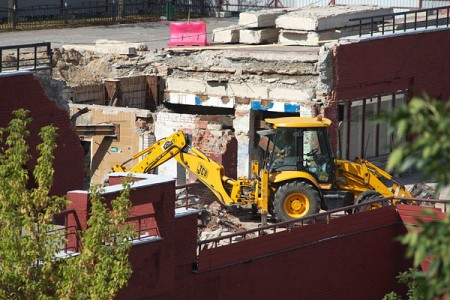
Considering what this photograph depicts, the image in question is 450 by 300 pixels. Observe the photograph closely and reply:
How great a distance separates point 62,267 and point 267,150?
34.3 feet

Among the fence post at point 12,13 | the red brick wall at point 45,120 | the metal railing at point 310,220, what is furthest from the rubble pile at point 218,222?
the fence post at point 12,13

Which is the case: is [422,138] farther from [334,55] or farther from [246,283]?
[334,55]

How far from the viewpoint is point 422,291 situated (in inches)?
363

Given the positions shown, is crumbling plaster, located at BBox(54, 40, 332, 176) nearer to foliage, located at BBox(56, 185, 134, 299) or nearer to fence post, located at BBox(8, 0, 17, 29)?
fence post, located at BBox(8, 0, 17, 29)

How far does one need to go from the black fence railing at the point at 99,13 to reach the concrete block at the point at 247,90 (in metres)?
15.2

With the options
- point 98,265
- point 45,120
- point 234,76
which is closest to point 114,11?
point 234,76

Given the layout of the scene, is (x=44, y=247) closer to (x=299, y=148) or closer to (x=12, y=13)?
(x=299, y=148)

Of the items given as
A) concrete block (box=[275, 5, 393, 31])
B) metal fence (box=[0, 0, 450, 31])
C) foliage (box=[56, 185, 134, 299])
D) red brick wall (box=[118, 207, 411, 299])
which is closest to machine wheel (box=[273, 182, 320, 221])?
red brick wall (box=[118, 207, 411, 299])

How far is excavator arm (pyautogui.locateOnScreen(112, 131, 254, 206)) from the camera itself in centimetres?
2614

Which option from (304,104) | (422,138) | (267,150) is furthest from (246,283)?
(422,138)

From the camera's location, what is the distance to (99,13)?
51.0 metres

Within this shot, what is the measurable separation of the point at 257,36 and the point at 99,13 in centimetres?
1580

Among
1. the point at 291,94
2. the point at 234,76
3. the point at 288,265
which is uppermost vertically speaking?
the point at 234,76

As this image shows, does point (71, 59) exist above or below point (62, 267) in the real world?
above
